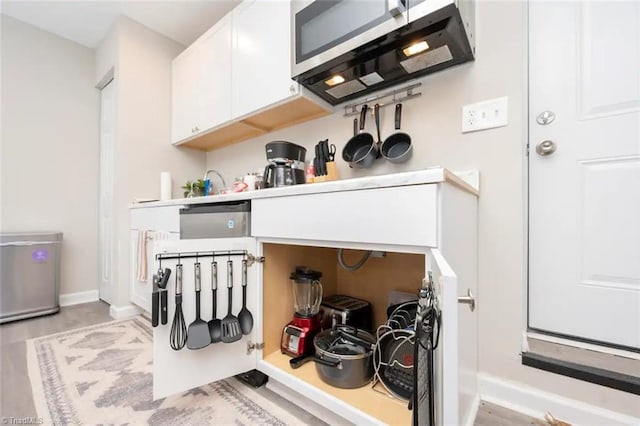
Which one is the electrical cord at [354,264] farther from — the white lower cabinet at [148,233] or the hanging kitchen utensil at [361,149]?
the white lower cabinet at [148,233]

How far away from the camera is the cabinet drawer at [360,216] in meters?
0.74

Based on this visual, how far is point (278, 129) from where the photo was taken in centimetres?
205

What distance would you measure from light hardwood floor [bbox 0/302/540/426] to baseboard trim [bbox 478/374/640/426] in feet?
0.12

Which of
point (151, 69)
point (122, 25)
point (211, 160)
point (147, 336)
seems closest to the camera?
point (147, 336)

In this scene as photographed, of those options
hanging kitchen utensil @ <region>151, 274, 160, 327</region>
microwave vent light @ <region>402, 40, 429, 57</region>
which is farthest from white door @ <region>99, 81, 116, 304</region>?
microwave vent light @ <region>402, 40, 429, 57</region>

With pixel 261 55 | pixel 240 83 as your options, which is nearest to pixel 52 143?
pixel 240 83

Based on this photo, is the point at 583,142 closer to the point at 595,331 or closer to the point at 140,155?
the point at 595,331

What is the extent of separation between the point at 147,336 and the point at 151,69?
2.14 metres

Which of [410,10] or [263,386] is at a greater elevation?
[410,10]

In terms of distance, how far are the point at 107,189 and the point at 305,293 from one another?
222 centimetres

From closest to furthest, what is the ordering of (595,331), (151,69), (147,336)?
(595,331) → (147,336) → (151,69)

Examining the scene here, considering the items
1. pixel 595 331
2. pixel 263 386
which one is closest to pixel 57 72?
pixel 263 386

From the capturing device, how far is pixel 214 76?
2066 mm

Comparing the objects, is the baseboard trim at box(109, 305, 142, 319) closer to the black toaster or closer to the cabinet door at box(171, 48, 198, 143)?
the cabinet door at box(171, 48, 198, 143)
